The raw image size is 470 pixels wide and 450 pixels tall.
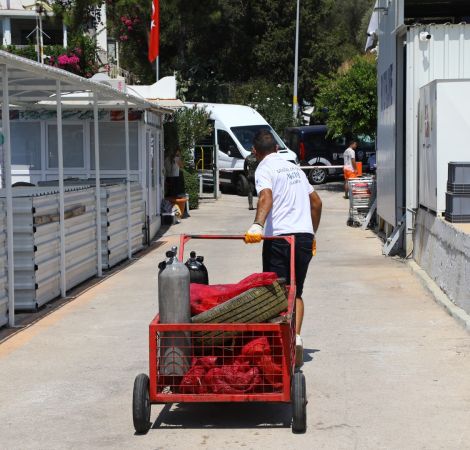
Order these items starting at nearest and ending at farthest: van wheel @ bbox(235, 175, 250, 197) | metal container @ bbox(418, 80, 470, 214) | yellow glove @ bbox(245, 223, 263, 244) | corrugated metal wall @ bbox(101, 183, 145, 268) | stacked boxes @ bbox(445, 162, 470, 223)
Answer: yellow glove @ bbox(245, 223, 263, 244), stacked boxes @ bbox(445, 162, 470, 223), metal container @ bbox(418, 80, 470, 214), corrugated metal wall @ bbox(101, 183, 145, 268), van wheel @ bbox(235, 175, 250, 197)

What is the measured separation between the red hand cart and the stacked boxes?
19.6 feet

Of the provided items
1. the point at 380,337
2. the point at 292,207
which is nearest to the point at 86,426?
the point at 292,207

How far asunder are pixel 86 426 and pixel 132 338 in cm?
300

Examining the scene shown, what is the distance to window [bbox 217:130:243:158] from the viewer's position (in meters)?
32.3

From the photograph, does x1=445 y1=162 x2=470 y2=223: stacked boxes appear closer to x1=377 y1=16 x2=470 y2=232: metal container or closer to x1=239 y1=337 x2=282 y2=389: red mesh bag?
x1=377 y1=16 x2=470 y2=232: metal container

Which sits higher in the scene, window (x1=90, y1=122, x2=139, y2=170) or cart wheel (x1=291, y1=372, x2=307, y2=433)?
window (x1=90, y1=122, x2=139, y2=170)

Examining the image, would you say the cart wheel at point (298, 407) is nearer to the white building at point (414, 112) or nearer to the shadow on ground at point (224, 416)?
the shadow on ground at point (224, 416)

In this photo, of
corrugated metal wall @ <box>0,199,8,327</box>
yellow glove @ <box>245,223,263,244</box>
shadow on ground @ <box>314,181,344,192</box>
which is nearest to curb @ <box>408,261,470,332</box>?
yellow glove @ <box>245,223,263,244</box>

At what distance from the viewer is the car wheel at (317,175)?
116 ft

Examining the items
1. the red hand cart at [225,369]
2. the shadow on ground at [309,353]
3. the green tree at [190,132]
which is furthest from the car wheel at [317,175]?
the red hand cart at [225,369]

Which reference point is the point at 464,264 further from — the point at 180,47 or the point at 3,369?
the point at 180,47

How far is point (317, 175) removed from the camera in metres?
35.3

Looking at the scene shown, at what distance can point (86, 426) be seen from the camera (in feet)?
21.4

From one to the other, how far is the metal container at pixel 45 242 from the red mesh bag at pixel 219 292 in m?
4.40
